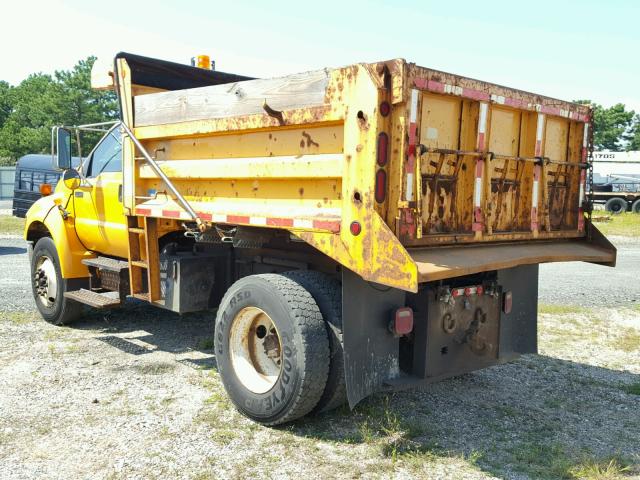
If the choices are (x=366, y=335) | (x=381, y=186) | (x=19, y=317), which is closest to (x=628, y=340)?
(x=366, y=335)

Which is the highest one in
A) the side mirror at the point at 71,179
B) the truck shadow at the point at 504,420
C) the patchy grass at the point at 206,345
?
the side mirror at the point at 71,179

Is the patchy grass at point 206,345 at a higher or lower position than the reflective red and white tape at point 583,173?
lower

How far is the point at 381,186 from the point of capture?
11.5ft

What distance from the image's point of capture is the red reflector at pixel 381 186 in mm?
3492

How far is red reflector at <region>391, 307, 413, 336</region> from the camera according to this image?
391 cm

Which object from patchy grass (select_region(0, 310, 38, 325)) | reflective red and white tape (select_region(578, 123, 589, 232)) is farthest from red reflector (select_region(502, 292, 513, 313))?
patchy grass (select_region(0, 310, 38, 325))

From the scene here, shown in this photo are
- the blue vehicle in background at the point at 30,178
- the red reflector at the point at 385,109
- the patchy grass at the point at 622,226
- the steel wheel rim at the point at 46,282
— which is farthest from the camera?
the patchy grass at the point at 622,226

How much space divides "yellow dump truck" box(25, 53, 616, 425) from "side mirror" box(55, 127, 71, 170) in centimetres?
73

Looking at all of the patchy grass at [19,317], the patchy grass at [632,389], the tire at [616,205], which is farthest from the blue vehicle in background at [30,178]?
the tire at [616,205]

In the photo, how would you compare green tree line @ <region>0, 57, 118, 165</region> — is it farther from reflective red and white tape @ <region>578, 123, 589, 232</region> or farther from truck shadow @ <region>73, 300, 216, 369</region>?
reflective red and white tape @ <region>578, 123, 589, 232</region>

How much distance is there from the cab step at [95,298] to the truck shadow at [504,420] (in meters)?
0.50

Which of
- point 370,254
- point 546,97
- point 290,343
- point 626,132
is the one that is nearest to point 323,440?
point 290,343

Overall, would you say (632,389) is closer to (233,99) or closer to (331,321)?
(331,321)

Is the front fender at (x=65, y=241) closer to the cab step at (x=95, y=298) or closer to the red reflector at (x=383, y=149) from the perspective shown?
the cab step at (x=95, y=298)
